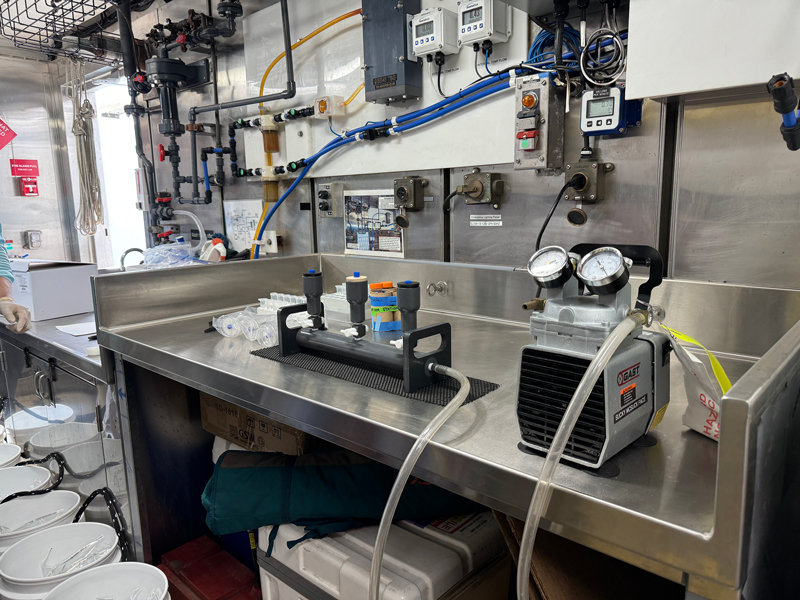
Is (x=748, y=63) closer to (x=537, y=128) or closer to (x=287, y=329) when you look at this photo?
(x=537, y=128)

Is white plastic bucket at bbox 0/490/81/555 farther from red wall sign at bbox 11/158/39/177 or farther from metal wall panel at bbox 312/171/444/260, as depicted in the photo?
red wall sign at bbox 11/158/39/177

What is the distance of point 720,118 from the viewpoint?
1.57 metres

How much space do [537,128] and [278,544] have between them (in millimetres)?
1505

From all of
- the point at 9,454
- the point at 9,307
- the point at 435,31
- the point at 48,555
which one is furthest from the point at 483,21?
the point at 9,454

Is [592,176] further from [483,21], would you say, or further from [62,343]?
[62,343]

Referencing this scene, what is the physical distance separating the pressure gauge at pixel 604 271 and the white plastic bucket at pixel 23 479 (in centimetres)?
241

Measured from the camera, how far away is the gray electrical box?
216 centimetres

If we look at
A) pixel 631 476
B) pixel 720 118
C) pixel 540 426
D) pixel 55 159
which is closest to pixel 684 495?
pixel 631 476

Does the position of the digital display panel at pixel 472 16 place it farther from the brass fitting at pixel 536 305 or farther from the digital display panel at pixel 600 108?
the brass fitting at pixel 536 305

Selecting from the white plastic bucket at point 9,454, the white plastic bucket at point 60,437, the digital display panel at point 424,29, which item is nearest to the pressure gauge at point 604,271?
the digital display panel at point 424,29

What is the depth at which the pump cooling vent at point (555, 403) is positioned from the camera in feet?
2.38

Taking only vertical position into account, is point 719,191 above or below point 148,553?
above

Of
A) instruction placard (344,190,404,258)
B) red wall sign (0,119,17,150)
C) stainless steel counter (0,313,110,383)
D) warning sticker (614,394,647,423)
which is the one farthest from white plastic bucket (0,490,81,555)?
red wall sign (0,119,17,150)

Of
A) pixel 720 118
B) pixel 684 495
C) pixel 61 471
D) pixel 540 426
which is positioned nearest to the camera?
pixel 684 495
